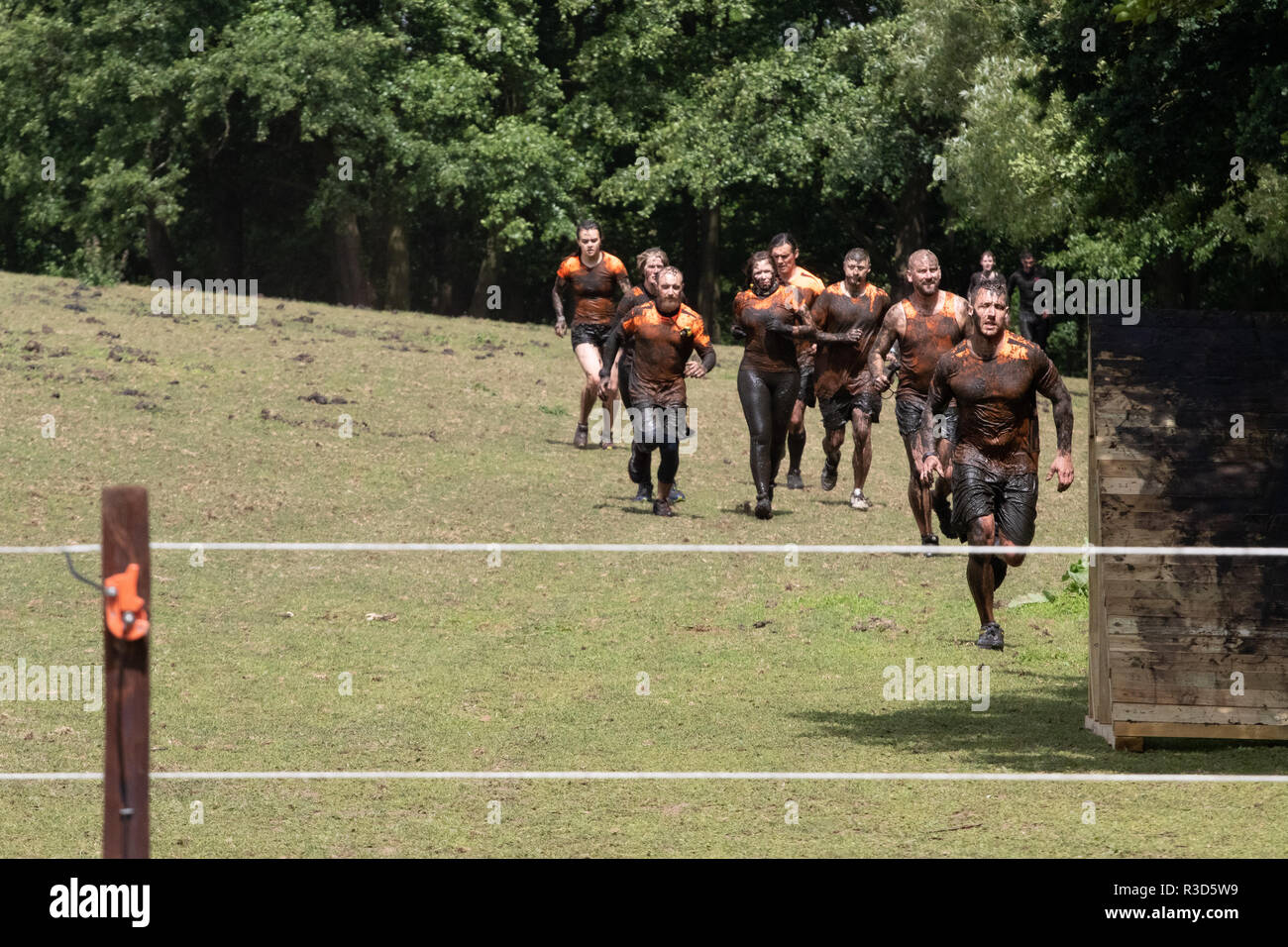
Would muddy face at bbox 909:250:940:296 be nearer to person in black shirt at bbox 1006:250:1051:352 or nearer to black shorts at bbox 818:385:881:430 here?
black shorts at bbox 818:385:881:430

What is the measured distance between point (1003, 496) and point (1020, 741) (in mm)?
2289

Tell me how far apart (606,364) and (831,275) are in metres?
38.1

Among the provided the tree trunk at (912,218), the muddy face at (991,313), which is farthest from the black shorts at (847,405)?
the tree trunk at (912,218)

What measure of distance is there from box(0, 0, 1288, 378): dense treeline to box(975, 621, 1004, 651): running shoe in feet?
65.7

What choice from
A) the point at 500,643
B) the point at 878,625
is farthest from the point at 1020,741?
the point at 500,643

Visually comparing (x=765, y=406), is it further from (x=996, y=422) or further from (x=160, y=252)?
(x=160, y=252)

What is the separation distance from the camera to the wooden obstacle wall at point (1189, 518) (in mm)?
9234

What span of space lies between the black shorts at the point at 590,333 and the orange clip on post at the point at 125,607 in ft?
45.5

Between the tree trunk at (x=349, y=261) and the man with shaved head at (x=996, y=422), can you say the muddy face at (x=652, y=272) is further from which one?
the tree trunk at (x=349, y=261)

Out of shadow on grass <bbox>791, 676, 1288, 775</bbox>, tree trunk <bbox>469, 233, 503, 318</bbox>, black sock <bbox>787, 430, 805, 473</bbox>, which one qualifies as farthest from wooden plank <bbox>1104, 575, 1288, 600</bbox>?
tree trunk <bbox>469, 233, 503, 318</bbox>

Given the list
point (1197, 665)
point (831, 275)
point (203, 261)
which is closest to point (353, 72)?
point (203, 261)

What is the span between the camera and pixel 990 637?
12664mm

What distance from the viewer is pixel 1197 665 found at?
9.26m

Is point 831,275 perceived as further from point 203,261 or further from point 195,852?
point 195,852
